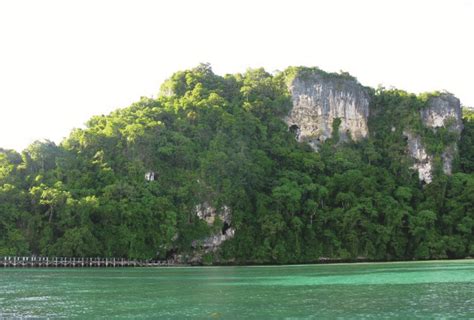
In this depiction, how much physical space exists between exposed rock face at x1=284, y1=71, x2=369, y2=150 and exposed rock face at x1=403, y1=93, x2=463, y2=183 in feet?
25.1

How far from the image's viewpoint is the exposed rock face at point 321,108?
7631 centimetres

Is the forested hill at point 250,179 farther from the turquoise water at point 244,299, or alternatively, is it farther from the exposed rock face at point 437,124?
the turquoise water at point 244,299

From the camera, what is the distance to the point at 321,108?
252ft

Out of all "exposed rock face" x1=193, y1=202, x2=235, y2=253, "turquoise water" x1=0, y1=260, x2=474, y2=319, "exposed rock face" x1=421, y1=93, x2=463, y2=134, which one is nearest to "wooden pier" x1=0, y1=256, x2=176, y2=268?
"exposed rock face" x1=193, y1=202, x2=235, y2=253

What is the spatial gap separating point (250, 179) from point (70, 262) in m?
22.0

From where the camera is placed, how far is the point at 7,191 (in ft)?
168

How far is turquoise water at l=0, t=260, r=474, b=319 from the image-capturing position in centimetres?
1823

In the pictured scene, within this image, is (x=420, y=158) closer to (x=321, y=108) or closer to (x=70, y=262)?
(x=321, y=108)

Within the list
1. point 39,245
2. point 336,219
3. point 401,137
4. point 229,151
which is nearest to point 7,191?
point 39,245

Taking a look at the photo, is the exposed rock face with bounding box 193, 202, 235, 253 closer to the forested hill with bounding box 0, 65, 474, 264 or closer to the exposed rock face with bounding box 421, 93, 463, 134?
the forested hill with bounding box 0, 65, 474, 264

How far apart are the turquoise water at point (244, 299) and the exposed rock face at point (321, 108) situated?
151ft

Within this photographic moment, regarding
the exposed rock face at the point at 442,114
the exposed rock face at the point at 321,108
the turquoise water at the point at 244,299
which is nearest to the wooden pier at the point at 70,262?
the turquoise water at the point at 244,299

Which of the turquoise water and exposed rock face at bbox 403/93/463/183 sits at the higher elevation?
exposed rock face at bbox 403/93/463/183

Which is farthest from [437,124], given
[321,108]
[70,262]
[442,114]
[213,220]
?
[70,262]
